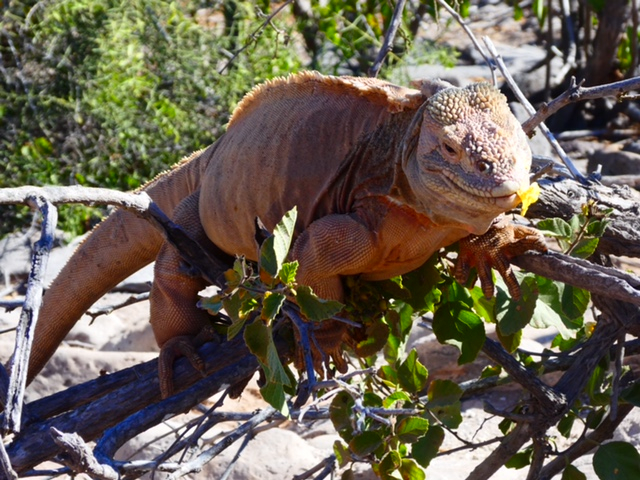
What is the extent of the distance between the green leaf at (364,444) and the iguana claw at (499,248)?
616mm

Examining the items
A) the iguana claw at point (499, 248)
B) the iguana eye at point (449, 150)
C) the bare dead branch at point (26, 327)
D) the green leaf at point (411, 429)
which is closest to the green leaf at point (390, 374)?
the green leaf at point (411, 429)

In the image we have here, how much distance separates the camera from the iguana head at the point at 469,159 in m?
2.69

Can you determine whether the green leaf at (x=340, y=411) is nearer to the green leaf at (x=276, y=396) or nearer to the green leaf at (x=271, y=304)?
the green leaf at (x=276, y=396)

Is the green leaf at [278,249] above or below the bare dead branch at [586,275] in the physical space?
above

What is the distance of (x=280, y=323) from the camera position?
127 inches

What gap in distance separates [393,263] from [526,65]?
9.50 metres

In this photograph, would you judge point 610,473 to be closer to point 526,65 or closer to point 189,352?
point 189,352

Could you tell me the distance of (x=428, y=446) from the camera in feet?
11.4

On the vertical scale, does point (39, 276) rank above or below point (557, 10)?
above

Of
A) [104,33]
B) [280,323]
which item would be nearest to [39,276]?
[280,323]

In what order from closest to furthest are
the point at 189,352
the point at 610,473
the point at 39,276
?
the point at 39,276
the point at 610,473
the point at 189,352

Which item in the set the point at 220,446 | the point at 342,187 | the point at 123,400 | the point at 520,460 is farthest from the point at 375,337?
the point at 520,460

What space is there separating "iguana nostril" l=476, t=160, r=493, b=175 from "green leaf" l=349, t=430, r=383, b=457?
3.59 ft

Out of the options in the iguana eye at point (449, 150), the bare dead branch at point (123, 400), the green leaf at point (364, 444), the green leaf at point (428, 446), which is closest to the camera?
the iguana eye at point (449, 150)
